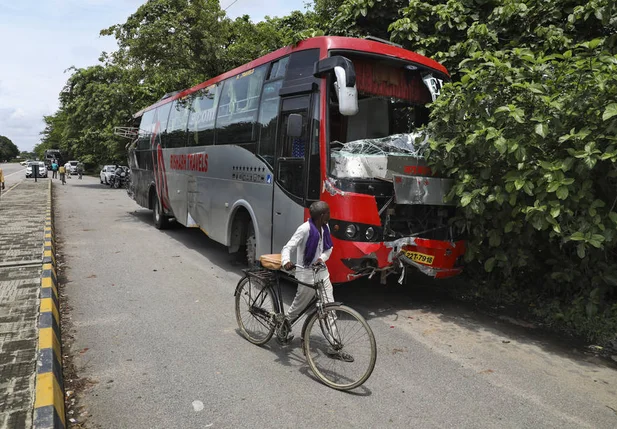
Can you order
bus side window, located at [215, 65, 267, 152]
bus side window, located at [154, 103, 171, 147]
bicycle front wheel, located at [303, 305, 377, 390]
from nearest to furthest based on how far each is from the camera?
bicycle front wheel, located at [303, 305, 377, 390]
bus side window, located at [215, 65, 267, 152]
bus side window, located at [154, 103, 171, 147]

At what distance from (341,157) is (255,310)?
6.79 ft

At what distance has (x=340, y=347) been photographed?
394cm

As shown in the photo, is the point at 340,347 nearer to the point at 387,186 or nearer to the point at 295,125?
the point at 387,186

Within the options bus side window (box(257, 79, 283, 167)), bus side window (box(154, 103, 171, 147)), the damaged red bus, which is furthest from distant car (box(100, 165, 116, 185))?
bus side window (box(257, 79, 283, 167))

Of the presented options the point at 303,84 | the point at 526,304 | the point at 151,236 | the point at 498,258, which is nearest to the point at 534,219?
the point at 498,258

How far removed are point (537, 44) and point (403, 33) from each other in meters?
2.28

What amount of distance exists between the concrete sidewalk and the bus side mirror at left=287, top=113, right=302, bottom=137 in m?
3.50

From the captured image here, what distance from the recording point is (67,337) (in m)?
4.84

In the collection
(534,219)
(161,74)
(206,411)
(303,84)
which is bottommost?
(206,411)

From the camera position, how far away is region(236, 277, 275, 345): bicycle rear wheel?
180 inches

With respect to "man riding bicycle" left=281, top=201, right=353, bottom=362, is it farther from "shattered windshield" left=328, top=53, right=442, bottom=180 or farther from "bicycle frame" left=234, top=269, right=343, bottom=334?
"shattered windshield" left=328, top=53, right=442, bottom=180

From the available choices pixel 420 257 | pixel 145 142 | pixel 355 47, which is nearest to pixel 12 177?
pixel 145 142

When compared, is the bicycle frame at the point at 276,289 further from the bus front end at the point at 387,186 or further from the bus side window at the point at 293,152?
the bus side window at the point at 293,152

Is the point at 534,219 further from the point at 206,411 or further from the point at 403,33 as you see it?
the point at 403,33
